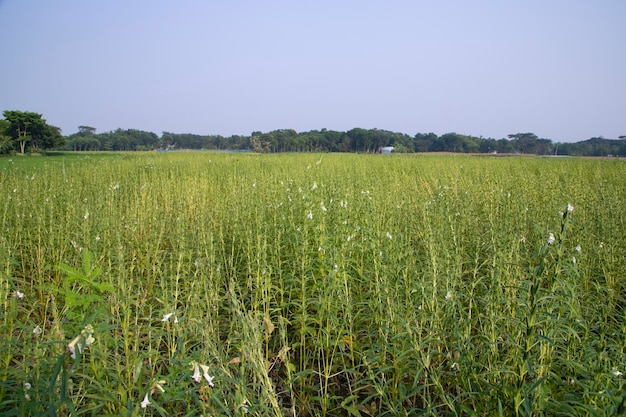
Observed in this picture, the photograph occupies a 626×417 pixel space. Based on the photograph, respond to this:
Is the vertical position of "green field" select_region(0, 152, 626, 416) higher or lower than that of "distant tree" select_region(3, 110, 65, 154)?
lower

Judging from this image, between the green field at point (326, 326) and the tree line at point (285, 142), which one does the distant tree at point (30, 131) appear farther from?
the green field at point (326, 326)

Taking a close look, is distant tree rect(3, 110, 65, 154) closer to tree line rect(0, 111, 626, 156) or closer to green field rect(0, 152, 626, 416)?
tree line rect(0, 111, 626, 156)

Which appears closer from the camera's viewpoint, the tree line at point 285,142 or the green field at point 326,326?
the green field at point 326,326

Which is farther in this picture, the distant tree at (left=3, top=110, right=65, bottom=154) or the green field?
the distant tree at (left=3, top=110, right=65, bottom=154)

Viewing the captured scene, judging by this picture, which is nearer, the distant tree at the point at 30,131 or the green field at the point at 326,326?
the green field at the point at 326,326

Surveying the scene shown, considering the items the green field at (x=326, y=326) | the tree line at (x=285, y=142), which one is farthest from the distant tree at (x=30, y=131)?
the green field at (x=326, y=326)

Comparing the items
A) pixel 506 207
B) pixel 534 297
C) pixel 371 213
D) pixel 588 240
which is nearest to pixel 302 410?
pixel 534 297

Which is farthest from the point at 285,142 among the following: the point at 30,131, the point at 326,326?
the point at 326,326

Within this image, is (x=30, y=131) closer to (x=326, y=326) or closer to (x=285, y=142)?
(x=285, y=142)

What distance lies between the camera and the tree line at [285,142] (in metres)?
50.5

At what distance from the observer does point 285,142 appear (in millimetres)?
69688

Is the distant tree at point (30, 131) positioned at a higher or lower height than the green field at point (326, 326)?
higher

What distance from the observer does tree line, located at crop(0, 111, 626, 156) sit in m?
50.5

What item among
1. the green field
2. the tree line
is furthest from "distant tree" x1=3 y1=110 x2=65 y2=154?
the green field
